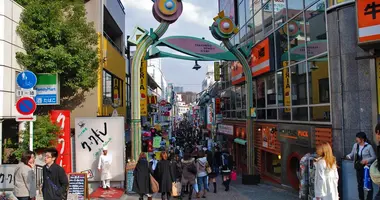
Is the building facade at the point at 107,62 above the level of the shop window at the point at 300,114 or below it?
above

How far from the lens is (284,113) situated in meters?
14.3

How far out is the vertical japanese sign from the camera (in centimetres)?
805

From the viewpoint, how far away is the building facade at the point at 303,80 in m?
9.16

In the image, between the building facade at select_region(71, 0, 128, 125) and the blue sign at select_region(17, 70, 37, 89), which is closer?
the blue sign at select_region(17, 70, 37, 89)

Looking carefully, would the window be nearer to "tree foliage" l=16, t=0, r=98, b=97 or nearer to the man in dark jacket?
"tree foliage" l=16, t=0, r=98, b=97

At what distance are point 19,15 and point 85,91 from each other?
13.3 feet

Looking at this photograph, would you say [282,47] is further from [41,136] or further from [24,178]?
[24,178]

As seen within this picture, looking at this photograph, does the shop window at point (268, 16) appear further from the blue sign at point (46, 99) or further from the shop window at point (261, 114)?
the blue sign at point (46, 99)

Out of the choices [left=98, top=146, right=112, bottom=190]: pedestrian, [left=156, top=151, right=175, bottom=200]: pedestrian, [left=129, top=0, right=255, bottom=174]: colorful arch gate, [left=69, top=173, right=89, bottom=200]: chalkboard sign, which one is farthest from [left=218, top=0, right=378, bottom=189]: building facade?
[left=69, top=173, right=89, bottom=200]: chalkboard sign

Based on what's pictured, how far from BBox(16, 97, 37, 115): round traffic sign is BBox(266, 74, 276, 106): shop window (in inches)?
429

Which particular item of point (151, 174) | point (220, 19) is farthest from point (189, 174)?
point (220, 19)

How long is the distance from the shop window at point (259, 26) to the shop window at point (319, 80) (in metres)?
6.15

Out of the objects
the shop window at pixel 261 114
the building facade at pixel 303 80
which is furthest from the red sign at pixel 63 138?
the shop window at pixel 261 114

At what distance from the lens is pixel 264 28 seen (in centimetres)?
1712
